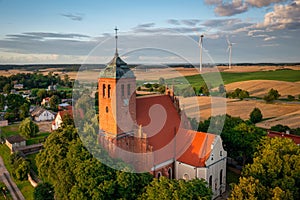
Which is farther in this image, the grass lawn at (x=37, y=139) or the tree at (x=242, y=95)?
the tree at (x=242, y=95)

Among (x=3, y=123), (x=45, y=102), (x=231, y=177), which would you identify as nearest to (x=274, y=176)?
(x=231, y=177)

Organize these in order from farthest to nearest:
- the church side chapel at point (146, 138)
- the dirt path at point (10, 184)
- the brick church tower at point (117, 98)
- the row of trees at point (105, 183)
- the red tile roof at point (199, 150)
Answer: the dirt path at point (10, 184), the red tile roof at point (199, 150), the church side chapel at point (146, 138), the brick church tower at point (117, 98), the row of trees at point (105, 183)

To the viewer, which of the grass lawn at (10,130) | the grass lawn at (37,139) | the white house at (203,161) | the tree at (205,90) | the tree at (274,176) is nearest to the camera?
the tree at (274,176)

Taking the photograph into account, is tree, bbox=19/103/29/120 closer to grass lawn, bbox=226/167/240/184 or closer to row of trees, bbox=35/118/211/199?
row of trees, bbox=35/118/211/199

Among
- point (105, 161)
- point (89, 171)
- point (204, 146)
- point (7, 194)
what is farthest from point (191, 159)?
point (7, 194)

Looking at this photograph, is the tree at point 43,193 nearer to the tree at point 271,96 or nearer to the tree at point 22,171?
the tree at point 22,171

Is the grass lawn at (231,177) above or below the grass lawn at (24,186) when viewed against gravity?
above

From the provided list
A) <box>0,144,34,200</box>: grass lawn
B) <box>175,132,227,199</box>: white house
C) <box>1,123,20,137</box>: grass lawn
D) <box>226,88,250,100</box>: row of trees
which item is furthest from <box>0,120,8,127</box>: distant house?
<box>226,88,250,100</box>: row of trees

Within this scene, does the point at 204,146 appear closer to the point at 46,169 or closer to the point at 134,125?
the point at 134,125

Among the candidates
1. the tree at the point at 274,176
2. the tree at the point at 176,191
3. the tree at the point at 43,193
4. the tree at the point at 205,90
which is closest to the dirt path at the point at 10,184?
the tree at the point at 43,193
